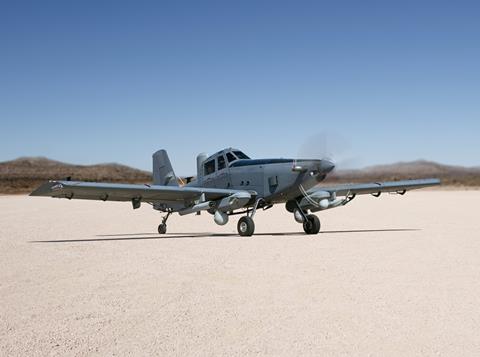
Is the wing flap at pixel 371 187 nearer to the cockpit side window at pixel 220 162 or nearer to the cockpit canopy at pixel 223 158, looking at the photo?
the cockpit canopy at pixel 223 158

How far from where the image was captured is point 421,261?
1093 centimetres

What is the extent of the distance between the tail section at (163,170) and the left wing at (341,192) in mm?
6052

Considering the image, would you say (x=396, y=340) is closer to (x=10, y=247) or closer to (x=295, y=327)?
(x=295, y=327)

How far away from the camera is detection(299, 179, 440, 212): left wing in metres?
19.0

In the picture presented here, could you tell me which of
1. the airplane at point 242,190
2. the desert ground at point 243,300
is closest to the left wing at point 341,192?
the airplane at point 242,190

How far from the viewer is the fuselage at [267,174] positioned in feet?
58.6

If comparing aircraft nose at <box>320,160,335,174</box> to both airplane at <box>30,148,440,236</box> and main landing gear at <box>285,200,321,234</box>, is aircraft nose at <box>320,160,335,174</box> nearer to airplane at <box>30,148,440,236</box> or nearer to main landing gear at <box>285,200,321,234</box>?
airplane at <box>30,148,440,236</box>

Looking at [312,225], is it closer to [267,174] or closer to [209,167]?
[267,174]

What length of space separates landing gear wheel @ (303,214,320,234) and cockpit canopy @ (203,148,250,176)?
9.83 feet

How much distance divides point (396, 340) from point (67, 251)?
9.94 m

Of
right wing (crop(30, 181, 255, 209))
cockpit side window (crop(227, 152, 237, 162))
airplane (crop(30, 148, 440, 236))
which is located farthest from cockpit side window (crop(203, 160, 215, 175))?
right wing (crop(30, 181, 255, 209))

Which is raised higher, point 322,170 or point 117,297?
point 322,170

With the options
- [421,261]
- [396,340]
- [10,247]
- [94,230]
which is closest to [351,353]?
[396,340]

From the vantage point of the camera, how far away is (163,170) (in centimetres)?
2312
